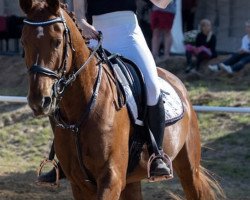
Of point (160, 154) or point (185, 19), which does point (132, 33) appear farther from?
point (185, 19)

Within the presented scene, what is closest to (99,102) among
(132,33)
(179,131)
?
(132,33)

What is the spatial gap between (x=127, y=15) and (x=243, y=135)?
557 cm

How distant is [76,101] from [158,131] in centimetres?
97

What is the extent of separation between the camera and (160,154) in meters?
6.57

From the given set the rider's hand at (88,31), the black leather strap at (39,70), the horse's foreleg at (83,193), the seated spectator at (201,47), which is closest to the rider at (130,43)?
the rider's hand at (88,31)

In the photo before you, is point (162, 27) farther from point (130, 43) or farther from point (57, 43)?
point (57, 43)

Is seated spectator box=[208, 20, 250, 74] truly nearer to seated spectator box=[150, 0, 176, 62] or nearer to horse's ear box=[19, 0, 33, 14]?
seated spectator box=[150, 0, 176, 62]

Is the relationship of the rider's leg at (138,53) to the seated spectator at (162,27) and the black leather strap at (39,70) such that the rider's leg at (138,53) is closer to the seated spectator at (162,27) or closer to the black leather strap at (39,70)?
the black leather strap at (39,70)

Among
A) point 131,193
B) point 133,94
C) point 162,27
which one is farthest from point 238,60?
point 133,94

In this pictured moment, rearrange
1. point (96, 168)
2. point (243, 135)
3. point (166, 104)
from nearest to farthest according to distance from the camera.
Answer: point (96, 168) → point (166, 104) → point (243, 135)

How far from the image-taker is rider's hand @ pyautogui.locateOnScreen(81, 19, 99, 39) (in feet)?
20.0

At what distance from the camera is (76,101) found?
19.2ft

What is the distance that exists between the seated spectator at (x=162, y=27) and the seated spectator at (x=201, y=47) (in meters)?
0.75

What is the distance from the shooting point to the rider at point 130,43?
6457mm
